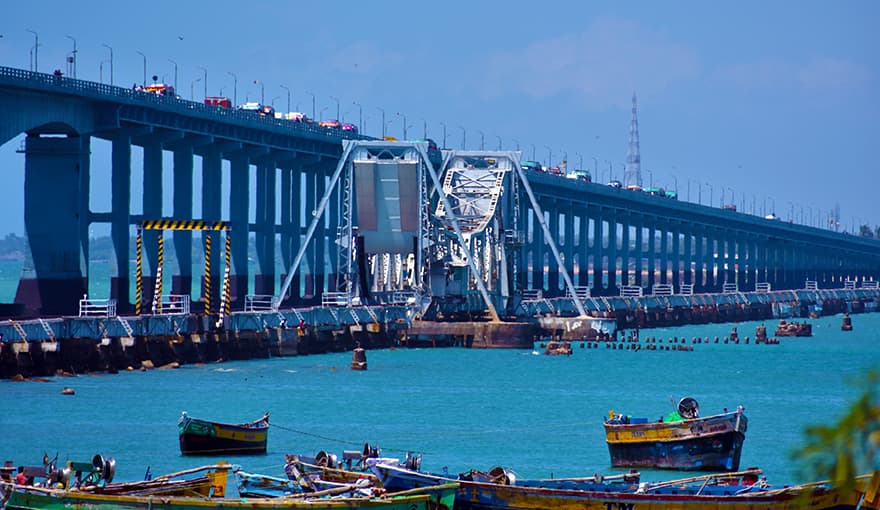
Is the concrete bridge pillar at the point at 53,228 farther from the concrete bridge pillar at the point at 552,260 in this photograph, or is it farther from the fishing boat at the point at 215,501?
the concrete bridge pillar at the point at 552,260

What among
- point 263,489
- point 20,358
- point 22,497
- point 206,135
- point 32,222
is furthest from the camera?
point 206,135

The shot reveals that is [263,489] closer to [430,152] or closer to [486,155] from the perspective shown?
[486,155]

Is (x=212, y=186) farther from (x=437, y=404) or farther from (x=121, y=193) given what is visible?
(x=437, y=404)

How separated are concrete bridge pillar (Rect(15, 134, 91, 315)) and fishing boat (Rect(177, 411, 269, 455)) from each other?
49507 millimetres

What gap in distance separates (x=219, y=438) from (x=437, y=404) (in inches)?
933

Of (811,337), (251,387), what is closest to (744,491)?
(251,387)

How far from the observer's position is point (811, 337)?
151 metres

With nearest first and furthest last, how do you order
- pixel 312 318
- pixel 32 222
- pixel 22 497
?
pixel 22 497, pixel 32 222, pixel 312 318

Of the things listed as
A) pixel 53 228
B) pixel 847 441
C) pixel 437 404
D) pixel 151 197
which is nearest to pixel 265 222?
pixel 151 197

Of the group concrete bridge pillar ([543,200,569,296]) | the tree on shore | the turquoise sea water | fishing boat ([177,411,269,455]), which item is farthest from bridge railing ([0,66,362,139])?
the tree on shore

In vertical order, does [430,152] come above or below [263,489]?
above

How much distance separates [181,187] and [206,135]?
4497 mm

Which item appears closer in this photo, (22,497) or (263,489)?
(22,497)

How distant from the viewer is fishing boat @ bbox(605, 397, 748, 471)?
44.3 meters
